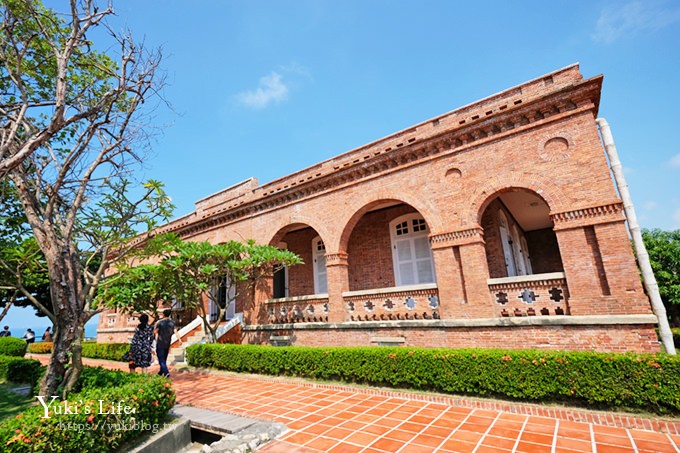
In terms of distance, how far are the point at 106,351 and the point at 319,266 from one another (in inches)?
418

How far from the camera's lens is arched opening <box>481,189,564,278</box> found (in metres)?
10.8

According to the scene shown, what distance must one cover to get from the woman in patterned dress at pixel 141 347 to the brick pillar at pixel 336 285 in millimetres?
5193

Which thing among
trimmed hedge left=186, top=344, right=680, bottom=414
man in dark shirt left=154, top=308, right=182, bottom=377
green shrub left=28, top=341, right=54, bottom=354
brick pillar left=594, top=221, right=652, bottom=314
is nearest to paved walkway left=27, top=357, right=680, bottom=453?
trimmed hedge left=186, top=344, right=680, bottom=414

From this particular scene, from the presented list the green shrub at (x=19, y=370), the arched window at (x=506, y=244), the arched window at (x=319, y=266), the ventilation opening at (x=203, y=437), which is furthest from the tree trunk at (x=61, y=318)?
the arched window at (x=506, y=244)

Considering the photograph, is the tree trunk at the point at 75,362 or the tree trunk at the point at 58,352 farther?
the tree trunk at the point at 75,362

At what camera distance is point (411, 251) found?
1224 cm

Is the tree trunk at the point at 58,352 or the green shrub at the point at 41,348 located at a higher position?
the tree trunk at the point at 58,352

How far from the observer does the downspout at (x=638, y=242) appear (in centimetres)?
671

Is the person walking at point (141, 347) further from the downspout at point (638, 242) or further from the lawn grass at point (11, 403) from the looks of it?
the downspout at point (638, 242)

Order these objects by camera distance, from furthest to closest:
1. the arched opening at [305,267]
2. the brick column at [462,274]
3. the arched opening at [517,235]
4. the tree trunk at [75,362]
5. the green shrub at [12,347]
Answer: the arched opening at [305,267]
the green shrub at [12,347]
the arched opening at [517,235]
the brick column at [462,274]
the tree trunk at [75,362]

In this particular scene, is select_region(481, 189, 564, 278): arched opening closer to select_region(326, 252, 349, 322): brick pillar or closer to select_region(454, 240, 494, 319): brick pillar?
select_region(454, 240, 494, 319): brick pillar

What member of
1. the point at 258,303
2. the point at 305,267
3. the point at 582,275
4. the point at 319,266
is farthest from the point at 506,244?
the point at 258,303

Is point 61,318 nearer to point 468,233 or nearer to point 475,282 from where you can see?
point 475,282

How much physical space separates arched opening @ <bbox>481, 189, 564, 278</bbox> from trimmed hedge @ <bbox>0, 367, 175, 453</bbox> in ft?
28.1
